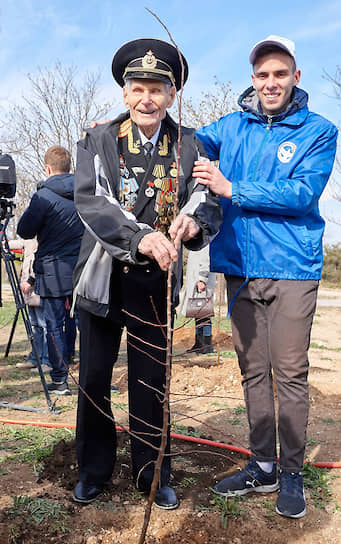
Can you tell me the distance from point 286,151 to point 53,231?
120 inches

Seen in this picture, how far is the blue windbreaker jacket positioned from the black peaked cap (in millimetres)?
553

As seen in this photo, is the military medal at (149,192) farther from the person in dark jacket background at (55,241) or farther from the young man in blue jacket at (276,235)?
the person in dark jacket background at (55,241)

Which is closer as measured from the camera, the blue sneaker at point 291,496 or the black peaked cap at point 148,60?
the black peaked cap at point 148,60

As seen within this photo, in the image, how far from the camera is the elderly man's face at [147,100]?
2537mm

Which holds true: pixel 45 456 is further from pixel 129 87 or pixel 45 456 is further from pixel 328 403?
pixel 328 403

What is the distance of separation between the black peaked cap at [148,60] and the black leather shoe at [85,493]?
2.12 m

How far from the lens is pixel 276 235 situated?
9.14 feet

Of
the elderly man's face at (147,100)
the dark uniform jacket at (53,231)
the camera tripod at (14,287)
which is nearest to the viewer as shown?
the elderly man's face at (147,100)

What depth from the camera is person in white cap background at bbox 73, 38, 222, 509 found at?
2.46 meters

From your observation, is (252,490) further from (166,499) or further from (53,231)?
(53,231)

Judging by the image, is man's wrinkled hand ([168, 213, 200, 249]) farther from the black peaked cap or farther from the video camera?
the video camera

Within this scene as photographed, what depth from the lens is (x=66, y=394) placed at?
5168mm

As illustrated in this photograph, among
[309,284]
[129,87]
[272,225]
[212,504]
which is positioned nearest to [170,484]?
[212,504]

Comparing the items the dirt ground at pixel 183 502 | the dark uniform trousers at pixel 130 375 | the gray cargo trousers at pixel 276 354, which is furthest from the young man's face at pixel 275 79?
the dirt ground at pixel 183 502
